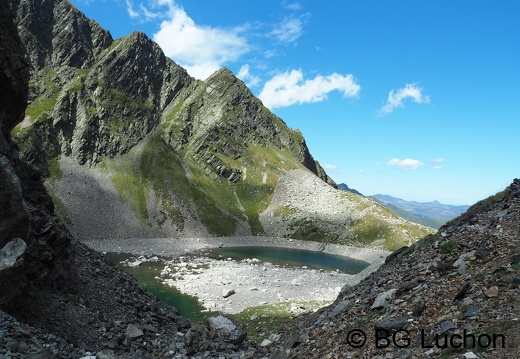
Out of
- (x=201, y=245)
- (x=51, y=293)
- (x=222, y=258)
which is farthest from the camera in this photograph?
(x=201, y=245)

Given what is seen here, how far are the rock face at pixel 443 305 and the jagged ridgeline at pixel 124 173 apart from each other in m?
131

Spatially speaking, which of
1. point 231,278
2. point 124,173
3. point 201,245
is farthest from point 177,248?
point 124,173

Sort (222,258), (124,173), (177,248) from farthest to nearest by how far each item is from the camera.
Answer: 1. (124,173)
2. (177,248)
3. (222,258)

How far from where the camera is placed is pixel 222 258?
11175 cm

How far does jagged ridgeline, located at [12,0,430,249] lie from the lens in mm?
146250

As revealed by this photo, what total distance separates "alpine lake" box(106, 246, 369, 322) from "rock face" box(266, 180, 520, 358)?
40.6m

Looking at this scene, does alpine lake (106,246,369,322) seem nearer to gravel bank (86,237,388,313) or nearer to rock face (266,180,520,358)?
gravel bank (86,237,388,313)

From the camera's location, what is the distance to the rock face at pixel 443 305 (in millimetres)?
10461

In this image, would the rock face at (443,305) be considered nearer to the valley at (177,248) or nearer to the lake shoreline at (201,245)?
the valley at (177,248)

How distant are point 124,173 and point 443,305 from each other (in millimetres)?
171265

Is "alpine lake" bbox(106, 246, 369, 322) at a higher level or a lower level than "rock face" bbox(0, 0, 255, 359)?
lower

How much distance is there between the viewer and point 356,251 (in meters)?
139

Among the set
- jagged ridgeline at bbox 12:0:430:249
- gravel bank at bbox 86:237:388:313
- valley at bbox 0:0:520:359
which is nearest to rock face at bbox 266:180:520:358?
valley at bbox 0:0:520:359

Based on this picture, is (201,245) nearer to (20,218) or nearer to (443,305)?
(20,218)
